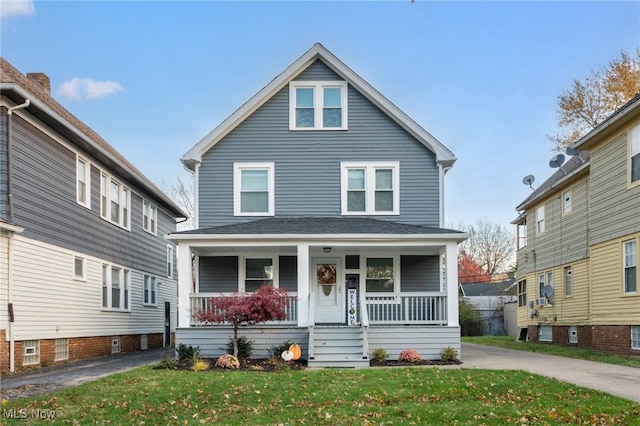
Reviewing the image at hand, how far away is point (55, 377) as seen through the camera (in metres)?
13.1

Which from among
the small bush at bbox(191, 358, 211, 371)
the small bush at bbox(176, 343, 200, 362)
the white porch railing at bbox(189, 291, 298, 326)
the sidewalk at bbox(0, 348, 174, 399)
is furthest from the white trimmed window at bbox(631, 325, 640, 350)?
the sidewalk at bbox(0, 348, 174, 399)

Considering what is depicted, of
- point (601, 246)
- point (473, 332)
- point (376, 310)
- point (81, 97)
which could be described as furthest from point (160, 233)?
point (473, 332)

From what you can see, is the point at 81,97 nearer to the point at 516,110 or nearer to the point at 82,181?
the point at 82,181

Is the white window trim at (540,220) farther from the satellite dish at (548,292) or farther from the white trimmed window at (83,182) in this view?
the white trimmed window at (83,182)

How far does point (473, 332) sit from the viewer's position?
38250mm

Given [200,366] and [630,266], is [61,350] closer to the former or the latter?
[200,366]

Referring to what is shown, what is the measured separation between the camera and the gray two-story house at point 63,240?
14.2 meters

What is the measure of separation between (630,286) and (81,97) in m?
22.0

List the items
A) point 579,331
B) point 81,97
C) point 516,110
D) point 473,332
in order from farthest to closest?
point 473,332 < point 81,97 < point 516,110 < point 579,331

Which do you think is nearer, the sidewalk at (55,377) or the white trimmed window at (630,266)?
the sidewalk at (55,377)

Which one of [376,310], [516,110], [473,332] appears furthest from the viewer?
[473,332]

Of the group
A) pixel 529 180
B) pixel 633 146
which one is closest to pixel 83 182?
pixel 633 146

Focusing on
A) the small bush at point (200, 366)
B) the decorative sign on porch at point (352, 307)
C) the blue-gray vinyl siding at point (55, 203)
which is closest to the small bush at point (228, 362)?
the small bush at point (200, 366)

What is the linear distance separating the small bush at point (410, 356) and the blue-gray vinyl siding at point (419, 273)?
3.04 m
